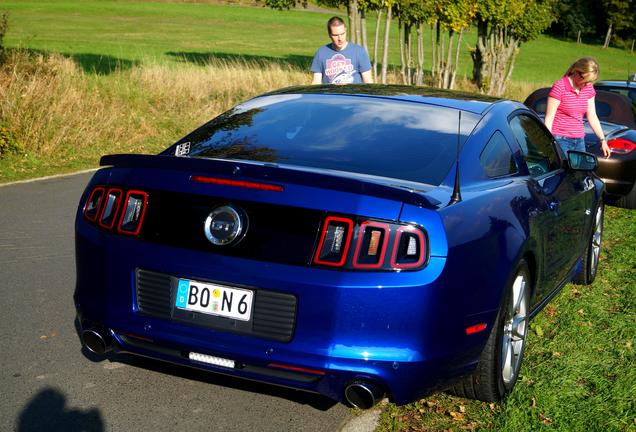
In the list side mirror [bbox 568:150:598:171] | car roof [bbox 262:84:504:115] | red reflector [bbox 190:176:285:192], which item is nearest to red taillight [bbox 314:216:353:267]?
red reflector [bbox 190:176:285:192]

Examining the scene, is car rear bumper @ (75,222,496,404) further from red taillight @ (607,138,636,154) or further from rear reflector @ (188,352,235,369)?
red taillight @ (607,138,636,154)

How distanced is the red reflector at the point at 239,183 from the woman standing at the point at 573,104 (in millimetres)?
5722

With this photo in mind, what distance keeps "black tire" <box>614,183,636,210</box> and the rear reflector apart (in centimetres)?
881

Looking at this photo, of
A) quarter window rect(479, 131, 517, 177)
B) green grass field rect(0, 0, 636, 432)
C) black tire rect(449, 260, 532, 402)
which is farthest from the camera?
quarter window rect(479, 131, 517, 177)

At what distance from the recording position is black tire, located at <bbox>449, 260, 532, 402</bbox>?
4.53 meters

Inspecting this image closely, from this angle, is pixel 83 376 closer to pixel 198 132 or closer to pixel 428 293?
pixel 198 132

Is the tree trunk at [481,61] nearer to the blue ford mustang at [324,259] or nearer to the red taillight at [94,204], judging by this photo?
the blue ford mustang at [324,259]

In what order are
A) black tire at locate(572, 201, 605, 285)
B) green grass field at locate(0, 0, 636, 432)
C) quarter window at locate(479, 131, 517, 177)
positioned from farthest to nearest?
black tire at locate(572, 201, 605, 285) → quarter window at locate(479, 131, 517, 177) → green grass field at locate(0, 0, 636, 432)

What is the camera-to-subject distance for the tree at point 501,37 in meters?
33.2

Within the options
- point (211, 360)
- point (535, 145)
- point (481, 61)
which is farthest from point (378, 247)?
point (481, 61)

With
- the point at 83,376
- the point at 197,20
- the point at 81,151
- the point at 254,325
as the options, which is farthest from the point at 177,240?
the point at 197,20

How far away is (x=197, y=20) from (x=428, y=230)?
268 feet

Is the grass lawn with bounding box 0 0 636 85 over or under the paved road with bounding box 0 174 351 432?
under

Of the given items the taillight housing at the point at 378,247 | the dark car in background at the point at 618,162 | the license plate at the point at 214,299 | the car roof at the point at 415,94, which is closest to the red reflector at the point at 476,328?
the taillight housing at the point at 378,247
